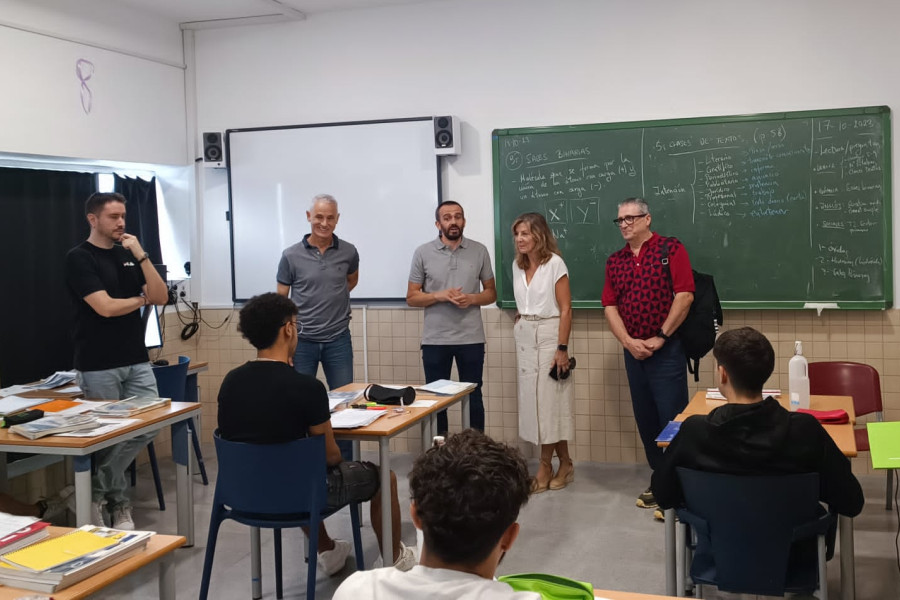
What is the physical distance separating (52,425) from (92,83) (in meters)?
2.93

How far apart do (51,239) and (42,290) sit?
13.1 inches

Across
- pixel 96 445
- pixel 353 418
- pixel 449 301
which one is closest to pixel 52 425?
pixel 96 445

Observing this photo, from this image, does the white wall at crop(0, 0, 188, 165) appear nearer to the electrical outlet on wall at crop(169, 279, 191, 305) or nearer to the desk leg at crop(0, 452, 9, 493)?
the electrical outlet on wall at crop(169, 279, 191, 305)

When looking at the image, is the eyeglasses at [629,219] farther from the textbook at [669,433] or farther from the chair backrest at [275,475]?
the chair backrest at [275,475]

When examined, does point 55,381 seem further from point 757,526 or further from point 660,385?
point 757,526

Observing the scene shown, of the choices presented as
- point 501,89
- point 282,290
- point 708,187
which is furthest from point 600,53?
point 282,290

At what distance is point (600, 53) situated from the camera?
558cm

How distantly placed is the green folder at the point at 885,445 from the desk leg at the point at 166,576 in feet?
5.97

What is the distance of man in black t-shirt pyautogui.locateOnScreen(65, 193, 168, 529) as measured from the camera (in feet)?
14.0

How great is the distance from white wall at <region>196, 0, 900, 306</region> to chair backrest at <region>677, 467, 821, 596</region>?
10.2 feet

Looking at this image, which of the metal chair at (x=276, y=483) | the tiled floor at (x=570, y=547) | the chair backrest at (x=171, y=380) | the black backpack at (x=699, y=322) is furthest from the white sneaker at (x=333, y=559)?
the black backpack at (x=699, y=322)

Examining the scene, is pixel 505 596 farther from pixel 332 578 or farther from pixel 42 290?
pixel 42 290

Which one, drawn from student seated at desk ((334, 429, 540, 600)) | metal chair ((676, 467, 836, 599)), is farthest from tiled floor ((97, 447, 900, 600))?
student seated at desk ((334, 429, 540, 600))

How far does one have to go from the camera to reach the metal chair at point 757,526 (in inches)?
100
